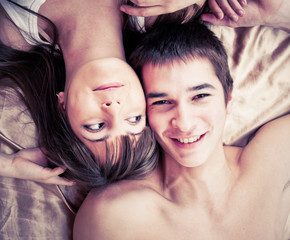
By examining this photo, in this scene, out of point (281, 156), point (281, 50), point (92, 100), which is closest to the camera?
point (92, 100)

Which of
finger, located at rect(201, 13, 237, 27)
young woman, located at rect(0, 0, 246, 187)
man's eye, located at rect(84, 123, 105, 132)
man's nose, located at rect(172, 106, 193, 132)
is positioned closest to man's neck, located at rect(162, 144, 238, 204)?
young woman, located at rect(0, 0, 246, 187)

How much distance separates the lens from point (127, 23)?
1.57 metres

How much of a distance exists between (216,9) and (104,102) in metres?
0.75

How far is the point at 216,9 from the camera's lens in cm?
157

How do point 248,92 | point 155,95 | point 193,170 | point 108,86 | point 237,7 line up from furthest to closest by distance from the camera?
1. point 248,92
2. point 237,7
3. point 193,170
4. point 155,95
5. point 108,86

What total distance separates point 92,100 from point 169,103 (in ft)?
1.03

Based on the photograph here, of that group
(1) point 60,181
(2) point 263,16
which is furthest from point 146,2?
(1) point 60,181

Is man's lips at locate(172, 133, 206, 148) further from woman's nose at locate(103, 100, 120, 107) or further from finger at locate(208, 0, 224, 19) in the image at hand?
finger at locate(208, 0, 224, 19)

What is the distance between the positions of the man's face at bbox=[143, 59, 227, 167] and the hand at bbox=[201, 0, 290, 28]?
0.39m

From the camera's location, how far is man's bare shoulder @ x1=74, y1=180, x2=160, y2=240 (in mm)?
1339

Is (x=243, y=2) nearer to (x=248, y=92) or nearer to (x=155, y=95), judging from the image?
(x=248, y=92)

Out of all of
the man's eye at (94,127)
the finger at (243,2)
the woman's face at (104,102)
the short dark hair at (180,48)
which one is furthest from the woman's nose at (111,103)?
the finger at (243,2)

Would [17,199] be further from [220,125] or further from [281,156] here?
[281,156]

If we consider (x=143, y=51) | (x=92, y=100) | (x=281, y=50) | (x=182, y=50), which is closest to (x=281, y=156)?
(x=281, y=50)
